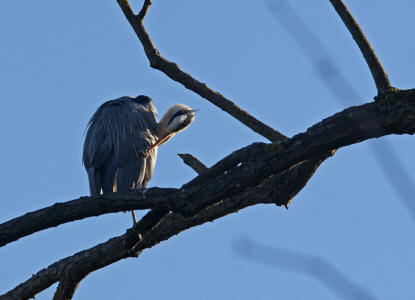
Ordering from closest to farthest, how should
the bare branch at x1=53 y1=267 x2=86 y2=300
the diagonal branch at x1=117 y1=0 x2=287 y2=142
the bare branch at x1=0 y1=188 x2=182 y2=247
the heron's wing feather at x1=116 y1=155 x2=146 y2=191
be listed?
the bare branch at x1=0 y1=188 x2=182 y2=247 → the bare branch at x1=53 y1=267 x2=86 y2=300 → the diagonal branch at x1=117 y1=0 x2=287 y2=142 → the heron's wing feather at x1=116 y1=155 x2=146 y2=191

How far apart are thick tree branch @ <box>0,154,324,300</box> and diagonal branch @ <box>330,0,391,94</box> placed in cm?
118

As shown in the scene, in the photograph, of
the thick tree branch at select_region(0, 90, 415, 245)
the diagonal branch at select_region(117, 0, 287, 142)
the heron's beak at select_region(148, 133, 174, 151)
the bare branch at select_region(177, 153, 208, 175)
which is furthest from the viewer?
the heron's beak at select_region(148, 133, 174, 151)

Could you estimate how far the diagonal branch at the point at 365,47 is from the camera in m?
4.39

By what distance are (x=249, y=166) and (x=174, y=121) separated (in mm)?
5273

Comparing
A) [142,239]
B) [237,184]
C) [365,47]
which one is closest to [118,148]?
[142,239]

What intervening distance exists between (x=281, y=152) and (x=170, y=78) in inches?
83.8

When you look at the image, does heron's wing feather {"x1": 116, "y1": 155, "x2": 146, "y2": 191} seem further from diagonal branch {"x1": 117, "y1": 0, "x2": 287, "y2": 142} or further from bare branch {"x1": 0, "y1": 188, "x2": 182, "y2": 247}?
bare branch {"x1": 0, "y1": 188, "x2": 182, "y2": 247}

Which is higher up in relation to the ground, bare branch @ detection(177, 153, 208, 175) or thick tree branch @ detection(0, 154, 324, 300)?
bare branch @ detection(177, 153, 208, 175)

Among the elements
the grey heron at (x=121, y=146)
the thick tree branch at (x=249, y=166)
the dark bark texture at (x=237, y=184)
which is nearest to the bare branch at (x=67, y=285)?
the dark bark texture at (x=237, y=184)

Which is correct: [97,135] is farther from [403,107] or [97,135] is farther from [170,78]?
[403,107]

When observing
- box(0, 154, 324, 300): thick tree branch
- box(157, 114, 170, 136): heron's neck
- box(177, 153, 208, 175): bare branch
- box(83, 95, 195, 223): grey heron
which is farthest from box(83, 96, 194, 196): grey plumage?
box(0, 154, 324, 300): thick tree branch

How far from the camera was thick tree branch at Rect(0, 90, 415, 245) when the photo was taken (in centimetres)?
399

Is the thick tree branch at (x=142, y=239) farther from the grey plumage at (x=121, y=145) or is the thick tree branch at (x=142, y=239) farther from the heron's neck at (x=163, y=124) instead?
the heron's neck at (x=163, y=124)

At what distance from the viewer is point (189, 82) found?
6164 mm
